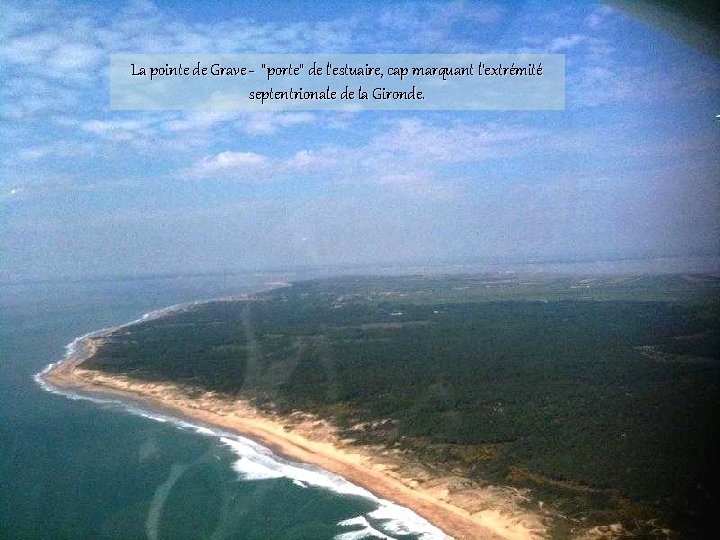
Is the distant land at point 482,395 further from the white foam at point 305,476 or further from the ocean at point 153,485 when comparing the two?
the ocean at point 153,485

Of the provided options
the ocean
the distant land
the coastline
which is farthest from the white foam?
the distant land

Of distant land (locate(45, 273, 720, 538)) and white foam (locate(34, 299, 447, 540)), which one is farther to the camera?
distant land (locate(45, 273, 720, 538))

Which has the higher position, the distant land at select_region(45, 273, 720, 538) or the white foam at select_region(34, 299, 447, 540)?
the distant land at select_region(45, 273, 720, 538)

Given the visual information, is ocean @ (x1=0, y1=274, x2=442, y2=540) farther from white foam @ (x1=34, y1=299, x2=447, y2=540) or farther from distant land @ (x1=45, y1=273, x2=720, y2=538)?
distant land @ (x1=45, y1=273, x2=720, y2=538)

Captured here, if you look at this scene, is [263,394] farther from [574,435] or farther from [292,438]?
[574,435]

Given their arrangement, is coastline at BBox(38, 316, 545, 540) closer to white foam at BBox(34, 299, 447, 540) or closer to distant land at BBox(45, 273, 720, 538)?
distant land at BBox(45, 273, 720, 538)

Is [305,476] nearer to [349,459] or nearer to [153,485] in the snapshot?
[349,459]

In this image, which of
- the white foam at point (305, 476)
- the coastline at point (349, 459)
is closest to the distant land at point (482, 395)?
the coastline at point (349, 459)
